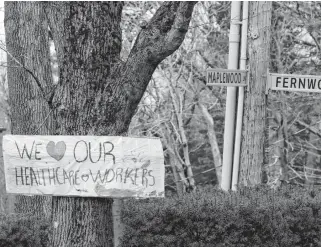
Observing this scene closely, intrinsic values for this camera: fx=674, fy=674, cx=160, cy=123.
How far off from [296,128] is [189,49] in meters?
6.29

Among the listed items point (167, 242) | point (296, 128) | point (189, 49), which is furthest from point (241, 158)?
point (296, 128)

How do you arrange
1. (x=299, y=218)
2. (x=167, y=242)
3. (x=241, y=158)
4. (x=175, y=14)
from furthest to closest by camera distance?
(x=241, y=158), (x=299, y=218), (x=167, y=242), (x=175, y=14)

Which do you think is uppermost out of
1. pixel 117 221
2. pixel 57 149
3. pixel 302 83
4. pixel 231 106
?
pixel 302 83

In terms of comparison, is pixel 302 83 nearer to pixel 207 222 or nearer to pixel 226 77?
pixel 226 77

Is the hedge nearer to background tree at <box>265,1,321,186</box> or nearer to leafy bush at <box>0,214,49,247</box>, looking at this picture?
A: leafy bush at <box>0,214,49,247</box>

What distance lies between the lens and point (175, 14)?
5594mm

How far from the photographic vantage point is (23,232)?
641 cm

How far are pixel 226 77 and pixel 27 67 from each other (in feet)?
9.77

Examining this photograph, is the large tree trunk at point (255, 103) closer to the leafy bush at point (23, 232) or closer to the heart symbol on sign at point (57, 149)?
the leafy bush at point (23, 232)

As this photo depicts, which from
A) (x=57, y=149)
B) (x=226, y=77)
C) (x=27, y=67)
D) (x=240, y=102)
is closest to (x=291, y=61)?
(x=240, y=102)

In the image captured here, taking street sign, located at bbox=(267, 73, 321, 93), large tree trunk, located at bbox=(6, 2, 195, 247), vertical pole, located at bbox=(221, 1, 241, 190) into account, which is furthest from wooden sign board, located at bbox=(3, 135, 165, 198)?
vertical pole, located at bbox=(221, 1, 241, 190)

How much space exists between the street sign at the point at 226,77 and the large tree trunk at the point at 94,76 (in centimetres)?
215

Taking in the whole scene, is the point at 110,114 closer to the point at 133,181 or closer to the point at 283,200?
the point at 133,181

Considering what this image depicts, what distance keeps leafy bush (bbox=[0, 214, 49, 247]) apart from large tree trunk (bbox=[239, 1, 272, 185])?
2758mm
